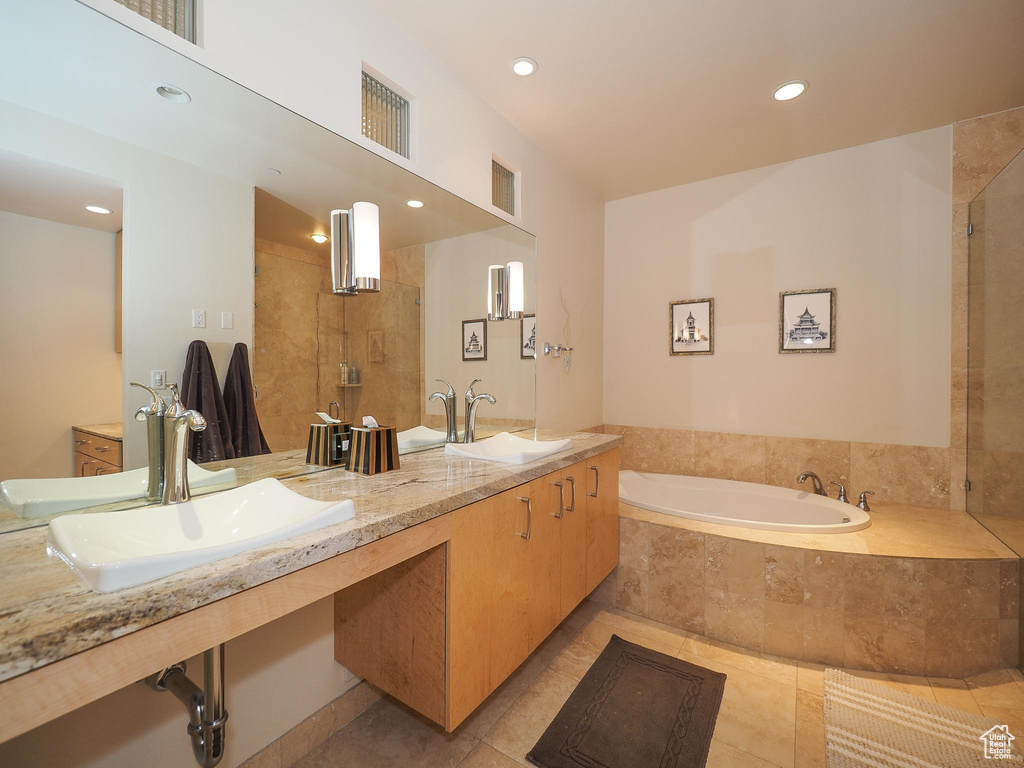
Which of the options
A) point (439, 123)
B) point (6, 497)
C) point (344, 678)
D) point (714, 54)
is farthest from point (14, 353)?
point (714, 54)

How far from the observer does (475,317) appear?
2.31m

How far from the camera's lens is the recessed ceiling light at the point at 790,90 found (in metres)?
2.14

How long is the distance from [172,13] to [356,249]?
2.41ft

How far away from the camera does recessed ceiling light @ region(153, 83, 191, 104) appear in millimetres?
1196

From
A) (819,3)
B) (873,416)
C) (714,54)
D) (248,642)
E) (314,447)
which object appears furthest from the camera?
(873,416)

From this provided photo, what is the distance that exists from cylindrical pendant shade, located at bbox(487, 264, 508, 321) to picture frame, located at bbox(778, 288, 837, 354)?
182 centimetres

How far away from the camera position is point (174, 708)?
1263mm

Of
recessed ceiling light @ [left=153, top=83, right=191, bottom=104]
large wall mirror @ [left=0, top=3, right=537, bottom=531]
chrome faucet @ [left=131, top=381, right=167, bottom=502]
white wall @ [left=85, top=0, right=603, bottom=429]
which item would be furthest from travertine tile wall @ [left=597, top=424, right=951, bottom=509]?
recessed ceiling light @ [left=153, top=83, right=191, bottom=104]

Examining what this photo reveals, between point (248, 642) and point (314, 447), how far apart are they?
61 cm

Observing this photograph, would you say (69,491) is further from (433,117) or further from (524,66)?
(524,66)

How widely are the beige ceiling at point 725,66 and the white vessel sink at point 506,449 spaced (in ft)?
5.41

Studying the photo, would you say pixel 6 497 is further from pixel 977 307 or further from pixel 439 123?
pixel 977 307

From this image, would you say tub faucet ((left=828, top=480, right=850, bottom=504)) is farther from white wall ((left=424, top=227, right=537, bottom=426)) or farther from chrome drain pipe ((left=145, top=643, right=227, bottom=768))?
chrome drain pipe ((left=145, top=643, right=227, bottom=768))

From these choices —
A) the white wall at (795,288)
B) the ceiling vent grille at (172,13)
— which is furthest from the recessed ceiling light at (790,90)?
the ceiling vent grille at (172,13)
